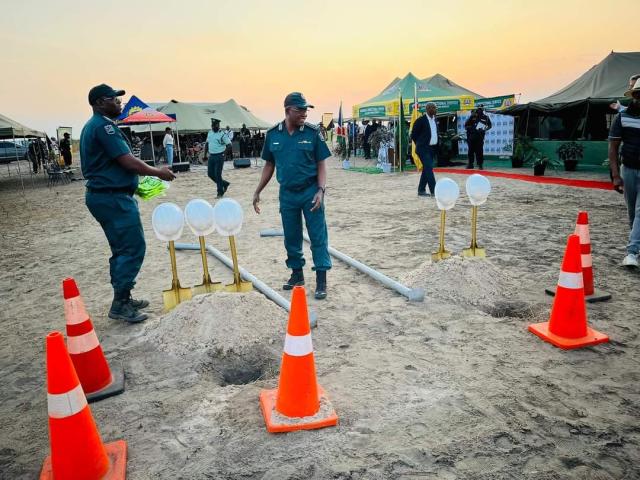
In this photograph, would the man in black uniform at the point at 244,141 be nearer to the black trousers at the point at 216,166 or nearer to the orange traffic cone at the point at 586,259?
the black trousers at the point at 216,166

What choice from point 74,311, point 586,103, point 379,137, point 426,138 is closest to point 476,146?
point 586,103

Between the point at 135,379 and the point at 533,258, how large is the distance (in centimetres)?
457

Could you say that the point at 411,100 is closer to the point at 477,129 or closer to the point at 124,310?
the point at 477,129

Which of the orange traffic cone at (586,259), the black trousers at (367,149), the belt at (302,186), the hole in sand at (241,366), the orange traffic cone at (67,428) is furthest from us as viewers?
the black trousers at (367,149)

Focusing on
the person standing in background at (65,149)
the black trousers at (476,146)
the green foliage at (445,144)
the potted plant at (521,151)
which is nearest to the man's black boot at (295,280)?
the black trousers at (476,146)

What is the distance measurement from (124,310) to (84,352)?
1.10 metres

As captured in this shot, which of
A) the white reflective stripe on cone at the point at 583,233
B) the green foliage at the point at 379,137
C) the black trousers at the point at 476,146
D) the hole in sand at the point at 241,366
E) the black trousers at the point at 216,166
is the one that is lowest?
the hole in sand at the point at 241,366

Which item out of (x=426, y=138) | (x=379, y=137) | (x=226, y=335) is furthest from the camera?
(x=379, y=137)

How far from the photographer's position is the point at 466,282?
13.8ft

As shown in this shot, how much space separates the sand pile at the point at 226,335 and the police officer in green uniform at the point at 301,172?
86cm

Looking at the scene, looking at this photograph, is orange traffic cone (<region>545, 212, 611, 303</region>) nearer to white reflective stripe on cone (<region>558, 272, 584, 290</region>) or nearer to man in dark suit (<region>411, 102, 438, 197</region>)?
white reflective stripe on cone (<region>558, 272, 584, 290</region>)

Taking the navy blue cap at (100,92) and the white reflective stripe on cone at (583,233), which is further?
the white reflective stripe on cone at (583,233)

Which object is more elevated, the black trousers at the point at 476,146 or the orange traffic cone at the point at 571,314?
the black trousers at the point at 476,146

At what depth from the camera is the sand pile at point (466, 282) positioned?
13.4 ft
